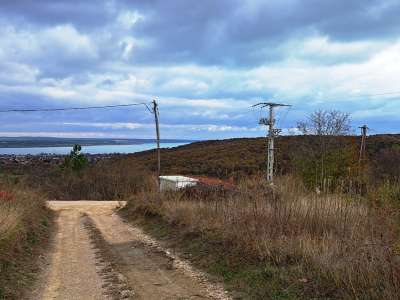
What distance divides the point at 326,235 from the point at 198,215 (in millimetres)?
5928

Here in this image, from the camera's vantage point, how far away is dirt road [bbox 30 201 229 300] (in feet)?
26.6

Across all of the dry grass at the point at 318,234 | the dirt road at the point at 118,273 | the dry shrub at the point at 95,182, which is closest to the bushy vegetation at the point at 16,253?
the dirt road at the point at 118,273

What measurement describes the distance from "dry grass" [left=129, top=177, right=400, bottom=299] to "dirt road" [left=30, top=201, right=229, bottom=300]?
1.37 meters

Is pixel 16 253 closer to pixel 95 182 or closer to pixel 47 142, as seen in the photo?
pixel 95 182

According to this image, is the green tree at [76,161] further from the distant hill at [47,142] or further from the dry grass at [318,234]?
the dry grass at [318,234]

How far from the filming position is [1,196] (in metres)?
18.5

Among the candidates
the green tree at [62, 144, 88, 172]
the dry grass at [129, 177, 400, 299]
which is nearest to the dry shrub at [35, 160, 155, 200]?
the green tree at [62, 144, 88, 172]

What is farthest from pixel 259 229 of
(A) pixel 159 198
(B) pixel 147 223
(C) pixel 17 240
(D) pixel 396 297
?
(A) pixel 159 198

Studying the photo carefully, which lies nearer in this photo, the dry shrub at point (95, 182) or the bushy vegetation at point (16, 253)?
the bushy vegetation at point (16, 253)

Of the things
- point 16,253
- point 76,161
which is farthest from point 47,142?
point 16,253

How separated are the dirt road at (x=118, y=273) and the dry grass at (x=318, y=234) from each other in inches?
54.1

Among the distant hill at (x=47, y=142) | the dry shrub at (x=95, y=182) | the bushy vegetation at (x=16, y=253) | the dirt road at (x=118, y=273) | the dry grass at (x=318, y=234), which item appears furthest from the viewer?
the distant hill at (x=47, y=142)

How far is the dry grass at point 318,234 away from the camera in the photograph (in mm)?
6621

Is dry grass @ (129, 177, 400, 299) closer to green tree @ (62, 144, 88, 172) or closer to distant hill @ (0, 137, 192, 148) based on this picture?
green tree @ (62, 144, 88, 172)
